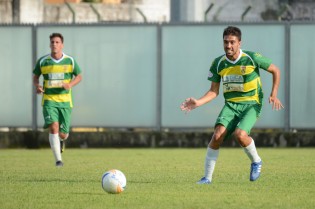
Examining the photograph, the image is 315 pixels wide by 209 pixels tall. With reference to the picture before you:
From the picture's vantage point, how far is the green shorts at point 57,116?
20734 millimetres

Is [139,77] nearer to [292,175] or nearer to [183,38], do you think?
[183,38]

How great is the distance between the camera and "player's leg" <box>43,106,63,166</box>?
794 inches

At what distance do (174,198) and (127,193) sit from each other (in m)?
0.95

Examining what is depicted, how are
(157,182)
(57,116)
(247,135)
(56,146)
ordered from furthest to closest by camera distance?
(57,116)
(56,146)
(157,182)
(247,135)

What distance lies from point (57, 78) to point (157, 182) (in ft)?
18.0

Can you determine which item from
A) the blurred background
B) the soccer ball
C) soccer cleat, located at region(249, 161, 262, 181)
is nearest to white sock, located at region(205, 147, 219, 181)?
soccer cleat, located at region(249, 161, 262, 181)

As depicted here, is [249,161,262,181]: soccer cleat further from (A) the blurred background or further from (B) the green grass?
(A) the blurred background

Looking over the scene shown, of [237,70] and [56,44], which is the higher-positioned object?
[56,44]

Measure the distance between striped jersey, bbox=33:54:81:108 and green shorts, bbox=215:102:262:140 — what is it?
5.64 metres

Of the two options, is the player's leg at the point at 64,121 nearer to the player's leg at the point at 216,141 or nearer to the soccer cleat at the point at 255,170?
the player's leg at the point at 216,141

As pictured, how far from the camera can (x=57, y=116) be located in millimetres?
20906

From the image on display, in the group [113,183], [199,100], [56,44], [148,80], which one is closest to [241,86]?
[199,100]

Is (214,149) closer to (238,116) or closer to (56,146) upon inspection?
(238,116)

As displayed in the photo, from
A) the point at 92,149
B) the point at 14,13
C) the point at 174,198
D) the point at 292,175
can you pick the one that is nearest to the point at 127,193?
the point at 174,198
